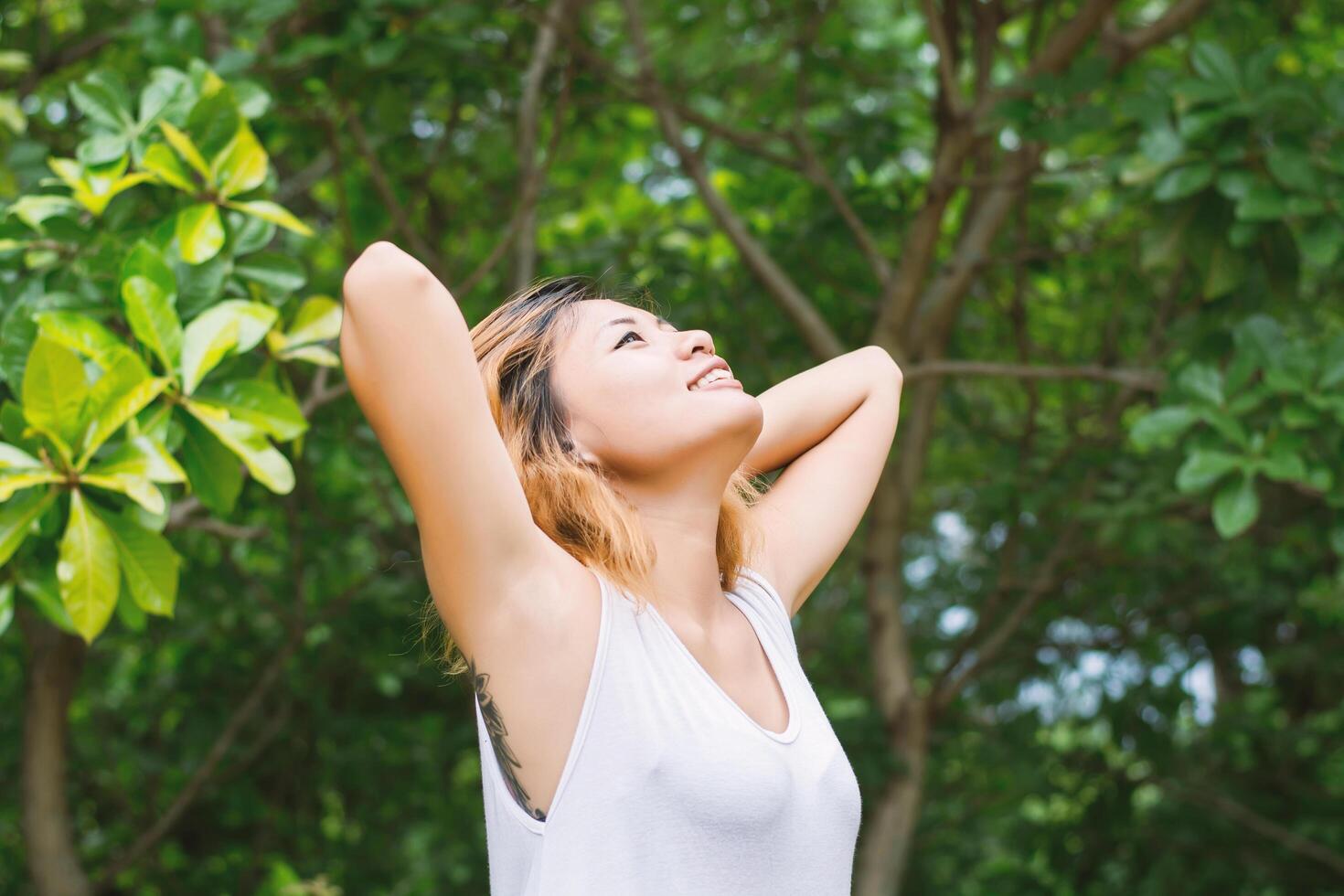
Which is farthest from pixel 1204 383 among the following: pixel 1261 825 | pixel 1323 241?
pixel 1261 825

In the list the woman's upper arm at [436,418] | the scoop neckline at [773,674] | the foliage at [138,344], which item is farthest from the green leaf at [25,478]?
the scoop neckline at [773,674]

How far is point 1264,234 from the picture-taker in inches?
116

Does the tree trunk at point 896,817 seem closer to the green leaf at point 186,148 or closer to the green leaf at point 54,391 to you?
the green leaf at point 186,148

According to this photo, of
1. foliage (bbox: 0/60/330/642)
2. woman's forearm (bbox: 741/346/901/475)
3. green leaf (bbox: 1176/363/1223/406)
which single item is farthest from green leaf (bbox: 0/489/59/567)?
green leaf (bbox: 1176/363/1223/406)

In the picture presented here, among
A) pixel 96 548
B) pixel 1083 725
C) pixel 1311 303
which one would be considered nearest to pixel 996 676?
pixel 1083 725

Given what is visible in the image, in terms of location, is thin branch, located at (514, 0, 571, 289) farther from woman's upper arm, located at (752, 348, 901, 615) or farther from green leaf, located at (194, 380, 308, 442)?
woman's upper arm, located at (752, 348, 901, 615)

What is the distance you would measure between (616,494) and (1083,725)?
419cm

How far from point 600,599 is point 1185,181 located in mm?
1967

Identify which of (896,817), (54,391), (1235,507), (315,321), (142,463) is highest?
(54,391)

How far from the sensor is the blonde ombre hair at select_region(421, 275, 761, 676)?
4.58ft

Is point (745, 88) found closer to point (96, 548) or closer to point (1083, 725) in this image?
point (1083, 725)

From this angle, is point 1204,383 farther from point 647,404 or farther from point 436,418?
point 436,418

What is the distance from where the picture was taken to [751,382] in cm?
450

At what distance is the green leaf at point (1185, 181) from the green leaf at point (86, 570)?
6.92ft
